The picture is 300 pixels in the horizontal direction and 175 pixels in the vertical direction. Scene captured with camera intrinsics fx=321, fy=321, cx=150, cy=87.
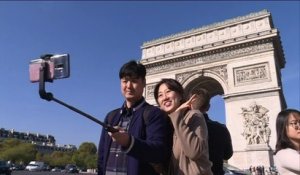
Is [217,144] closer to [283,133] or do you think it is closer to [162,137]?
[283,133]

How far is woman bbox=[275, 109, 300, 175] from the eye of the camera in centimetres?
223

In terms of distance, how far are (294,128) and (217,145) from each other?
0.98 m

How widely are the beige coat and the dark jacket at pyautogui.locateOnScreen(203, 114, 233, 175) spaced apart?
46.2 inches

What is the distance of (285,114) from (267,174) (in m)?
16.9

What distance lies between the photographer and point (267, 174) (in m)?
17.9

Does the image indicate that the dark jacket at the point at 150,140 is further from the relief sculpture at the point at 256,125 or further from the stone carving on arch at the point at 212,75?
the stone carving on arch at the point at 212,75

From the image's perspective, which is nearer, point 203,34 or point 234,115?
point 234,115

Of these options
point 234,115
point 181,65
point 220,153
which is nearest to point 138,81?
point 220,153

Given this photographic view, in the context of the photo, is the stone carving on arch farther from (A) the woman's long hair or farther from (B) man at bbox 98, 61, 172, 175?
(B) man at bbox 98, 61, 172, 175

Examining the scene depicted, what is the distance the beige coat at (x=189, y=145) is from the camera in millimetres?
2002

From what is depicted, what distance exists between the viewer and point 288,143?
245 cm

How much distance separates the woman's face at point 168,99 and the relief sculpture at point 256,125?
728 inches

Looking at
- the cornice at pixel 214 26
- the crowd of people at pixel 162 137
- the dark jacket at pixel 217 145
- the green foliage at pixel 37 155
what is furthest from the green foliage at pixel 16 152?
the crowd of people at pixel 162 137

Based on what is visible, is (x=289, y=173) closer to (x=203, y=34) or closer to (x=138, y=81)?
(x=138, y=81)
